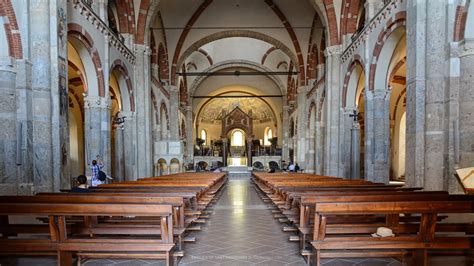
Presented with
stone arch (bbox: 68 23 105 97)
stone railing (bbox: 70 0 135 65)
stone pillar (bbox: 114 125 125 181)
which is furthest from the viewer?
stone pillar (bbox: 114 125 125 181)

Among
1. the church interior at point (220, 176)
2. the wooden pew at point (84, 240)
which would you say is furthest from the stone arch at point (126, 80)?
the wooden pew at point (84, 240)

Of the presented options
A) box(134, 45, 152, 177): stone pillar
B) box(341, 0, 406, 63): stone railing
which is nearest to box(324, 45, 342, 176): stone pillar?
box(341, 0, 406, 63): stone railing

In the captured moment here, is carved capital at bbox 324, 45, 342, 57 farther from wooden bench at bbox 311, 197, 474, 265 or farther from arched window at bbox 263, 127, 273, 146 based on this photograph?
arched window at bbox 263, 127, 273, 146

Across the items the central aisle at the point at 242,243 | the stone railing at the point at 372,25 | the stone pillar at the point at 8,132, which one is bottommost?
the central aisle at the point at 242,243

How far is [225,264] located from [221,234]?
1970 mm

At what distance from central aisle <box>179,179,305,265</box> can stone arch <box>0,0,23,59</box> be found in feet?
19.3

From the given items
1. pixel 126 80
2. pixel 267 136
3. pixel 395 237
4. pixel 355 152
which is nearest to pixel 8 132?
pixel 395 237

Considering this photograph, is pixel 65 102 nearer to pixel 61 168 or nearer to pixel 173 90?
pixel 61 168

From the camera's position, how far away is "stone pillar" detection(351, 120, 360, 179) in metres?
17.1

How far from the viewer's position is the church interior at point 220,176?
4.76 m

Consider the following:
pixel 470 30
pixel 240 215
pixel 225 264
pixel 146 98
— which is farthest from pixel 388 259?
pixel 146 98

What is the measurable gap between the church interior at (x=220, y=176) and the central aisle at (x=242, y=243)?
0.05 metres

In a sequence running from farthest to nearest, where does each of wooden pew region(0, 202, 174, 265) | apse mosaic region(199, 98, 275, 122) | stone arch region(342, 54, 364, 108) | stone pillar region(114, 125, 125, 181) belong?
apse mosaic region(199, 98, 275, 122) → stone arch region(342, 54, 364, 108) → stone pillar region(114, 125, 125, 181) → wooden pew region(0, 202, 174, 265)

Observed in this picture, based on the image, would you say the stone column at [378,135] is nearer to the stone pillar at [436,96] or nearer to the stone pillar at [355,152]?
the stone pillar at [355,152]
